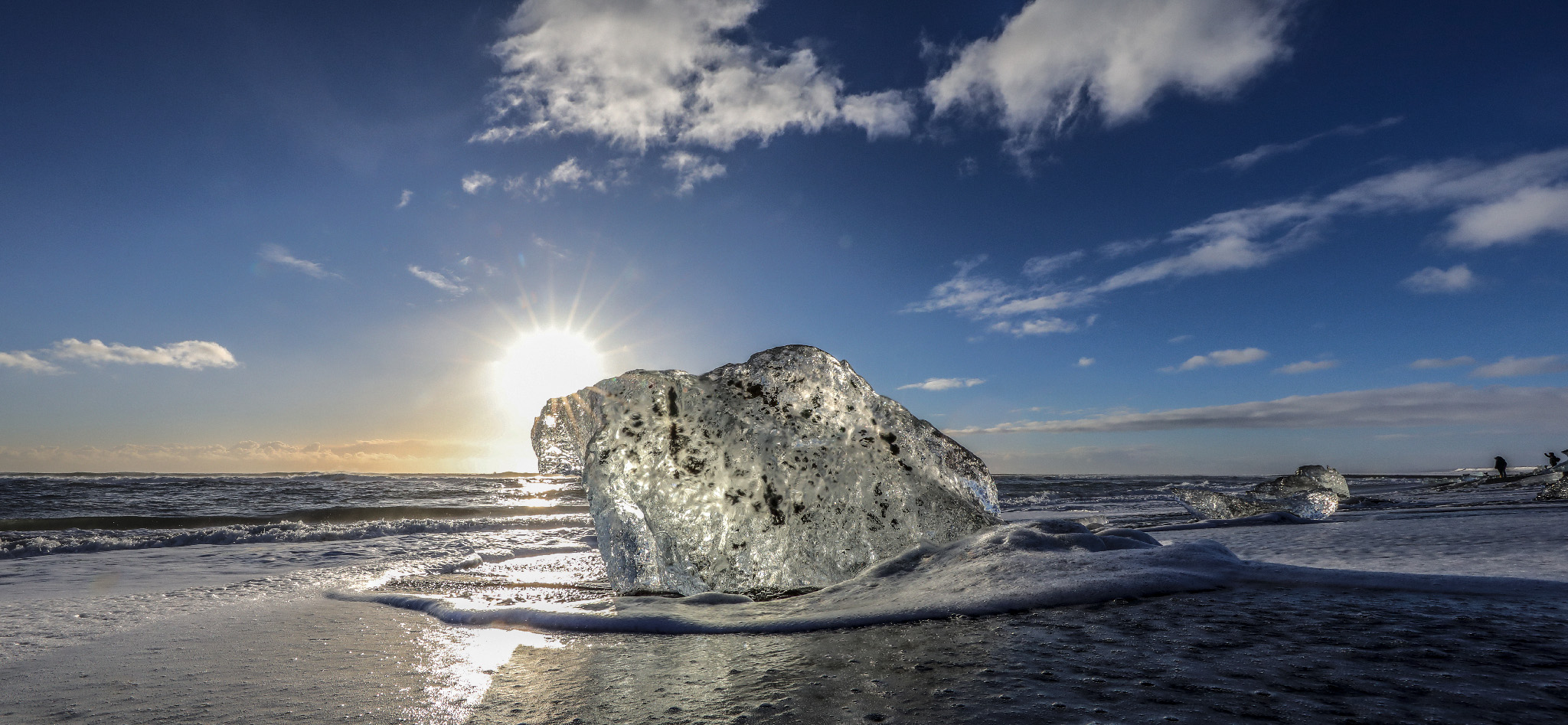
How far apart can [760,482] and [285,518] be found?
12114 millimetres

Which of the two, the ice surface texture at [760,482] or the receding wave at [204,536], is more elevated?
the ice surface texture at [760,482]

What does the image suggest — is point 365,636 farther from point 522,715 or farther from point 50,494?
point 50,494

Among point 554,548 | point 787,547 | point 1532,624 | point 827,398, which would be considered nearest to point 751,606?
point 787,547

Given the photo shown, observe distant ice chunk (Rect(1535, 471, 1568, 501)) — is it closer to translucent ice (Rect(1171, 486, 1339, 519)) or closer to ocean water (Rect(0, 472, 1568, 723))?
translucent ice (Rect(1171, 486, 1339, 519))

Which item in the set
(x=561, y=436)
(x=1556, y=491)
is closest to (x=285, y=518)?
(x=561, y=436)

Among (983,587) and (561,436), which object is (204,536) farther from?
(983,587)

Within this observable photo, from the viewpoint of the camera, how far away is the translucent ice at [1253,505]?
6750mm

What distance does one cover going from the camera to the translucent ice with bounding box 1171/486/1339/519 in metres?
6.75

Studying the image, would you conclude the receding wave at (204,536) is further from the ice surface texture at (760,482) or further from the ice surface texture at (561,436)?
the ice surface texture at (760,482)

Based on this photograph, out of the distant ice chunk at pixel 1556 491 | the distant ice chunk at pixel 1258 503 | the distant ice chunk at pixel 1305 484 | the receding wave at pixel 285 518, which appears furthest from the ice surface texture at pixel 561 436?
the distant ice chunk at pixel 1556 491

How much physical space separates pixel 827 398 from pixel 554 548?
13.8ft

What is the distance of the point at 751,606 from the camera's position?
3012mm

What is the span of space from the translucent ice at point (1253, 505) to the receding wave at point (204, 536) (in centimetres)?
765

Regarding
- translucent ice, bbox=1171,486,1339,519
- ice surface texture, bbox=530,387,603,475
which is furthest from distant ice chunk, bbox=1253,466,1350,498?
ice surface texture, bbox=530,387,603,475
